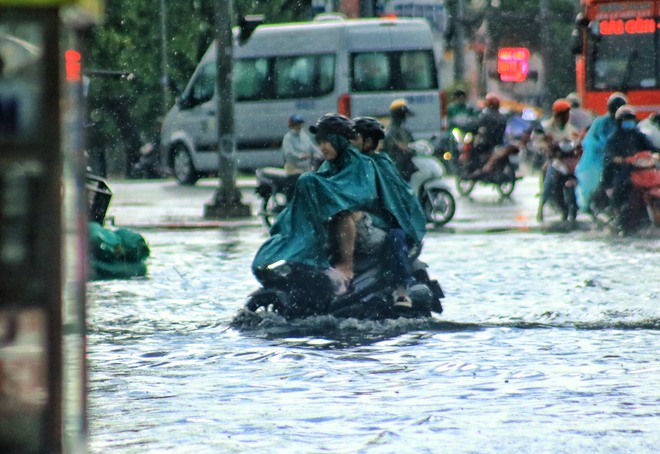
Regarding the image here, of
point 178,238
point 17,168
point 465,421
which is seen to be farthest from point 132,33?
point 17,168

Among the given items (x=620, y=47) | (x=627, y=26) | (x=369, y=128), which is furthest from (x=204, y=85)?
(x=369, y=128)

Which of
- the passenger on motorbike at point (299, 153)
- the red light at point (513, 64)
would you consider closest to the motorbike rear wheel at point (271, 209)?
the passenger on motorbike at point (299, 153)

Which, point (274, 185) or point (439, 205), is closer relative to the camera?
point (274, 185)

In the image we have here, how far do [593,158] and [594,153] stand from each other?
7 cm

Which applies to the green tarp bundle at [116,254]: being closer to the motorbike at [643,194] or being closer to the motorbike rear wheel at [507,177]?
the motorbike at [643,194]

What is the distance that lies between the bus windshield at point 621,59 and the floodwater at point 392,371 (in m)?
15.0

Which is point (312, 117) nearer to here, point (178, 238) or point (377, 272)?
point (178, 238)

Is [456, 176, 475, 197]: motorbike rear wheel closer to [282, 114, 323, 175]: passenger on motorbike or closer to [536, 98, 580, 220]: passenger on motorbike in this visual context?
[536, 98, 580, 220]: passenger on motorbike

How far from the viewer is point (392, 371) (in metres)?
7.79

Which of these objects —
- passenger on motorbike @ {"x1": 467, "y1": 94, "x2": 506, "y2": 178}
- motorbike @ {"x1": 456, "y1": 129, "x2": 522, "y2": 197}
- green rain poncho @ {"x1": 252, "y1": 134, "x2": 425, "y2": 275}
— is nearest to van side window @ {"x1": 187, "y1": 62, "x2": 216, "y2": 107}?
passenger on motorbike @ {"x1": 467, "y1": 94, "x2": 506, "y2": 178}

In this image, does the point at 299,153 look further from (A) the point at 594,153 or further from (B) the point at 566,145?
(A) the point at 594,153

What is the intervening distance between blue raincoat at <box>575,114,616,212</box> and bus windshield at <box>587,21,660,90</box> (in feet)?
32.6

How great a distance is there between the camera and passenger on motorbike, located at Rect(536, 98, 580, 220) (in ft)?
62.6

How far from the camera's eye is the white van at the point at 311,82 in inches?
1054
